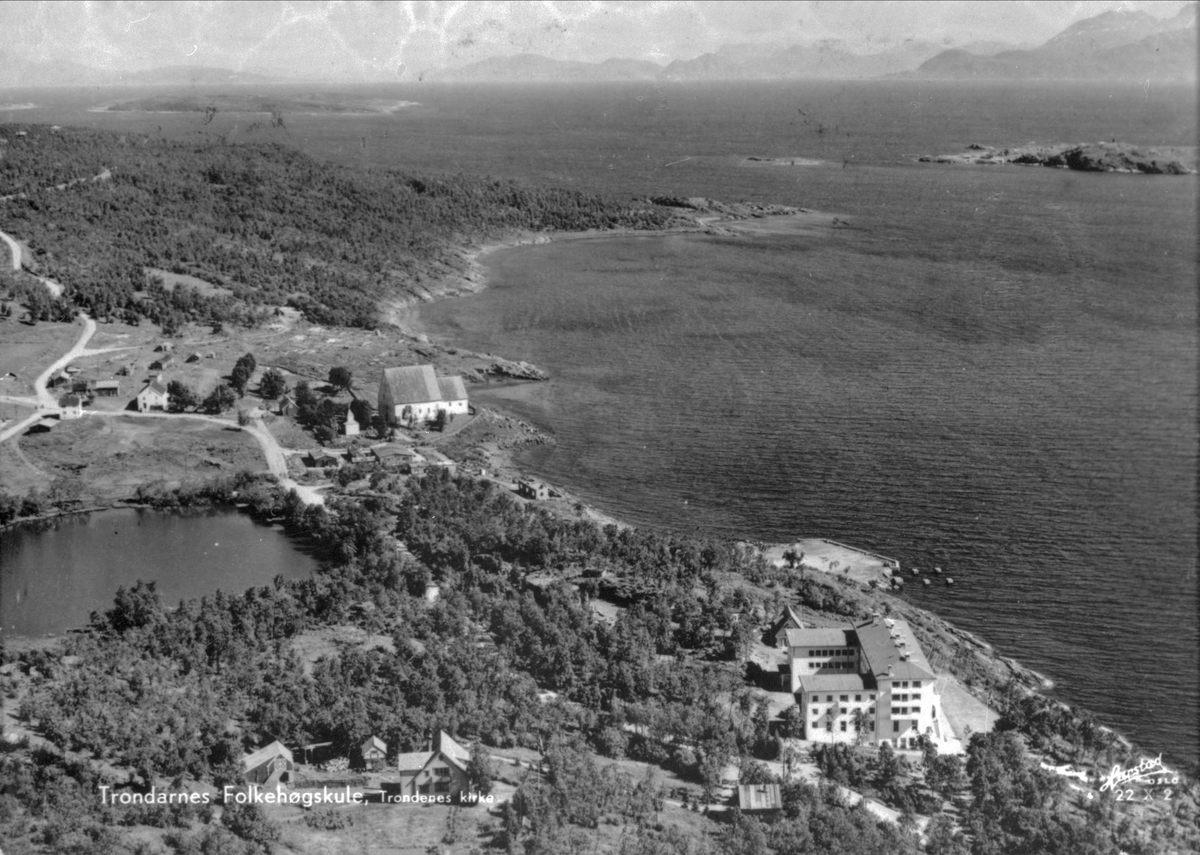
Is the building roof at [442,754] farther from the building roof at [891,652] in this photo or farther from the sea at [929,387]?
the sea at [929,387]

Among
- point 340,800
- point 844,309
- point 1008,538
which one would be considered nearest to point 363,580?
point 340,800

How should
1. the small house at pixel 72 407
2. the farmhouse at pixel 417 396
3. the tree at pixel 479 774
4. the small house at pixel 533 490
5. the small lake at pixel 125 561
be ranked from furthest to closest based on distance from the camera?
the farmhouse at pixel 417 396
the small house at pixel 72 407
the small house at pixel 533 490
the small lake at pixel 125 561
the tree at pixel 479 774

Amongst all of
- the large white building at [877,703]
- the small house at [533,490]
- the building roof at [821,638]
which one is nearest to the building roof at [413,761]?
the large white building at [877,703]

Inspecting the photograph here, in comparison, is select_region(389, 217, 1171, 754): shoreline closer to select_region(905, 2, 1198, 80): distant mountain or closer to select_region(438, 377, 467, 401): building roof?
select_region(438, 377, 467, 401): building roof

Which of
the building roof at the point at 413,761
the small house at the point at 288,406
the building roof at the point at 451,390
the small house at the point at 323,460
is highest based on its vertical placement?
the building roof at the point at 451,390

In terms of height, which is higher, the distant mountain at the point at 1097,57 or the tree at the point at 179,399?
the distant mountain at the point at 1097,57

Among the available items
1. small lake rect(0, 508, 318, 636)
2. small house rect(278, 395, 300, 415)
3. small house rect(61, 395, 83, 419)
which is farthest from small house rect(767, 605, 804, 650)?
small house rect(61, 395, 83, 419)
